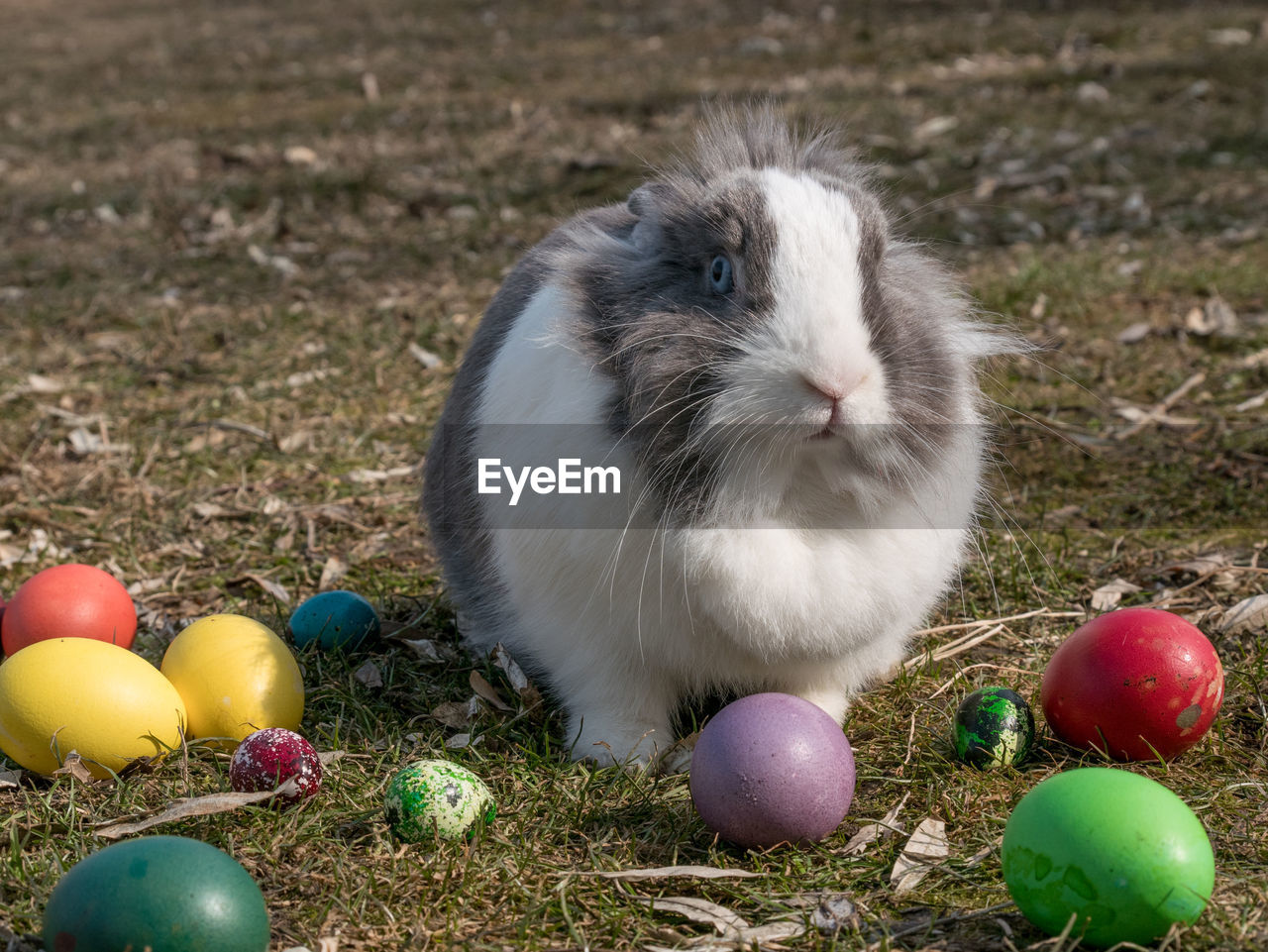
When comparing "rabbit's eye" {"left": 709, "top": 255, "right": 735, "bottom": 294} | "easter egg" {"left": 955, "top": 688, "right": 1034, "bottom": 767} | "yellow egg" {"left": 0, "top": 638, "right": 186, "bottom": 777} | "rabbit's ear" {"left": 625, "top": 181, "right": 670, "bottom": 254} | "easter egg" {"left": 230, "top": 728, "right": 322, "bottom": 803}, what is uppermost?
"rabbit's ear" {"left": 625, "top": 181, "right": 670, "bottom": 254}

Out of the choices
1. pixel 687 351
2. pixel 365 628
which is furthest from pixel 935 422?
pixel 365 628

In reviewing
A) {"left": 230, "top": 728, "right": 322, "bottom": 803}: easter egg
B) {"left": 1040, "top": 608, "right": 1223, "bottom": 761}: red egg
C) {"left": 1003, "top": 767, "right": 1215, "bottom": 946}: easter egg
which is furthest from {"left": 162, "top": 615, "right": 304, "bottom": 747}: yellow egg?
{"left": 1040, "top": 608, "right": 1223, "bottom": 761}: red egg

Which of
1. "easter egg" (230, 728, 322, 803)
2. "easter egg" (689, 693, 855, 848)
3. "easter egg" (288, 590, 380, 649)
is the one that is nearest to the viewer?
"easter egg" (689, 693, 855, 848)

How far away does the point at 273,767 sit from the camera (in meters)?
2.49

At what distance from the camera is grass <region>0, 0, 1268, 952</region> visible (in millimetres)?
2346

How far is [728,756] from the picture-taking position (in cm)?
233

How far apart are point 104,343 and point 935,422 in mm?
4731

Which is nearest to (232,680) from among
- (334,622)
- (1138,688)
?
(334,622)

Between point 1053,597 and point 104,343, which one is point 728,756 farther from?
point 104,343

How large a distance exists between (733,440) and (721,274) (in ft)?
1.18

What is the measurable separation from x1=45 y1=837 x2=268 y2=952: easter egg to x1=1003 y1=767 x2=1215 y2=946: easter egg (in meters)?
1.27

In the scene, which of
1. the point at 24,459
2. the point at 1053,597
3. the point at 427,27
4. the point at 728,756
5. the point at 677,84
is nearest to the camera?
the point at 728,756

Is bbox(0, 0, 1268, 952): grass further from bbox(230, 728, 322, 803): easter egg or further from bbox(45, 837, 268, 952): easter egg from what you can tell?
bbox(45, 837, 268, 952): easter egg

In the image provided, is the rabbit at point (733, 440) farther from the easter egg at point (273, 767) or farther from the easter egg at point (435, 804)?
the easter egg at point (273, 767)
